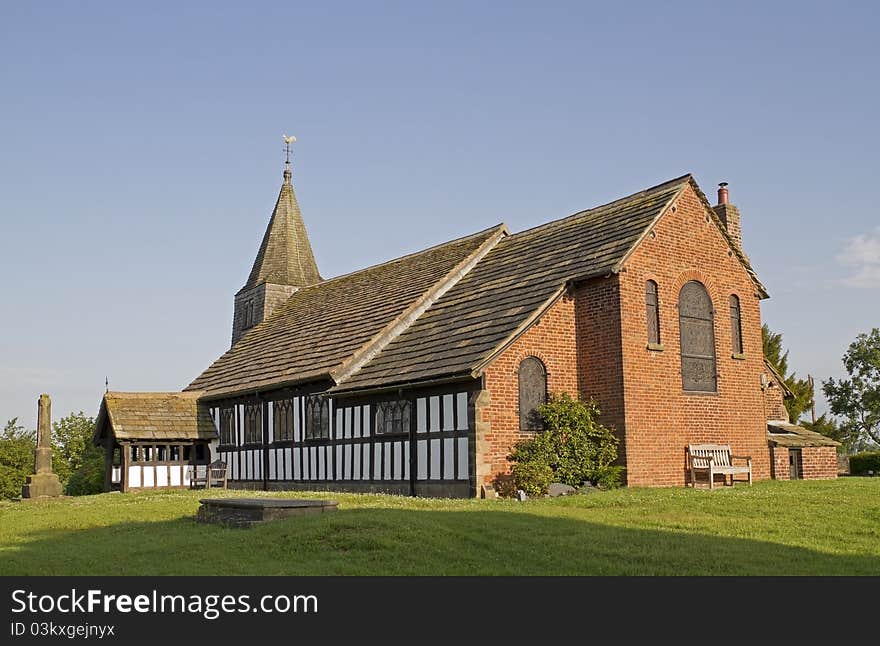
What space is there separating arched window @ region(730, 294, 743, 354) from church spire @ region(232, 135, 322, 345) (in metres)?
22.2

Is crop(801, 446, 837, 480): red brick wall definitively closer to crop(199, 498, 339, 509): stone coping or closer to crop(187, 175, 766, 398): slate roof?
crop(187, 175, 766, 398): slate roof

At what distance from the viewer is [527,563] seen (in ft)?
40.8

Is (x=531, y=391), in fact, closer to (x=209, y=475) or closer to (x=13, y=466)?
(x=209, y=475)

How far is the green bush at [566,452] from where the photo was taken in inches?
873

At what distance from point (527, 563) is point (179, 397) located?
2511 cm

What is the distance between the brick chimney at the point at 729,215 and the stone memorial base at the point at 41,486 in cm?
2077

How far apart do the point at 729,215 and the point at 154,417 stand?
65.9 feet

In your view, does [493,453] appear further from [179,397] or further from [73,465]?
[73,465]

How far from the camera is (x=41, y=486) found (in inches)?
1109

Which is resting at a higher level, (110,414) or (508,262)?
(508,262)

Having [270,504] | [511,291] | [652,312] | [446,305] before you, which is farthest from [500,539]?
[446,305]

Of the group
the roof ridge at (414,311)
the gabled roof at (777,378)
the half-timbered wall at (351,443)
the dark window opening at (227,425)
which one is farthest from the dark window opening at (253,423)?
the gabled roof at (777,378)
